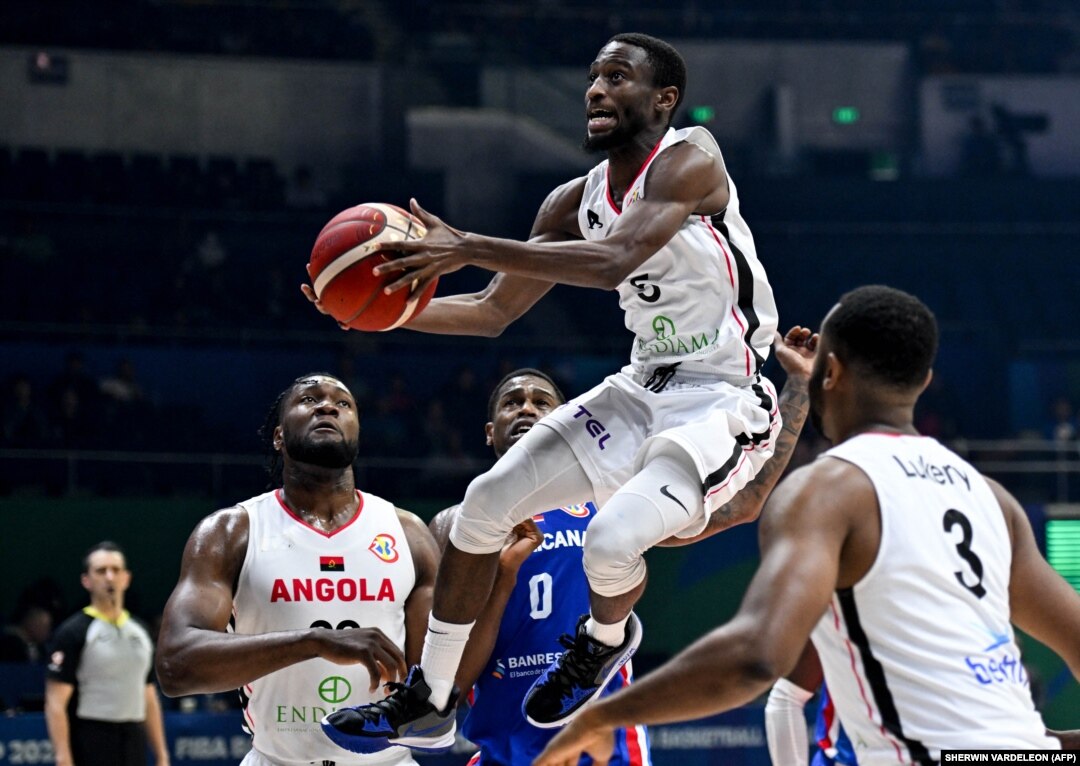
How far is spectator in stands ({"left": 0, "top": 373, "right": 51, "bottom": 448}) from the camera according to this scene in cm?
1365

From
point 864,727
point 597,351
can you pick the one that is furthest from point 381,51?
point 864,727

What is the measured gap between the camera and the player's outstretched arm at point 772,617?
121 inches

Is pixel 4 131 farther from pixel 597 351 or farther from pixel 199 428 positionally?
pixel 597 351

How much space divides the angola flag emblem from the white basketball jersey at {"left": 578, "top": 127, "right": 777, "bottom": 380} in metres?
1.76

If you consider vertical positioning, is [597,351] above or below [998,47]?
below

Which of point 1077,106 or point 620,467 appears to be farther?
point 1077,106

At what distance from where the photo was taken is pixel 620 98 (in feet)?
16.2

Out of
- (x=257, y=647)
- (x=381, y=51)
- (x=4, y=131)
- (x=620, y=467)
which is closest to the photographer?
(x=620, y=467)

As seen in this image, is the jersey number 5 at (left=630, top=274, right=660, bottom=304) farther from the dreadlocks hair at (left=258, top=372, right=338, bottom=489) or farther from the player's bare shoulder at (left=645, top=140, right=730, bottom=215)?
the dreadlocks hair at (left=258, top=372, right=338, bottom=489)

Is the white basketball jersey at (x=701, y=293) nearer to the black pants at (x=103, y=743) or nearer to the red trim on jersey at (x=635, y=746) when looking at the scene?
the red trim on jersey at (x=635, y=746)

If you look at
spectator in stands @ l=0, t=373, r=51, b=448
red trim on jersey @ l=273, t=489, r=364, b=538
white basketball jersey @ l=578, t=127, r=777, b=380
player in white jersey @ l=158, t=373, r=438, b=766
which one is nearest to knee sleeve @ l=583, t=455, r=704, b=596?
white basketball jersey @ l=578, t=127, r=777, b=380

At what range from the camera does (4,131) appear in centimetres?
1950

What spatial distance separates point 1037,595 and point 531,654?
2912mm

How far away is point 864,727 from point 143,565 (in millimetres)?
10396
